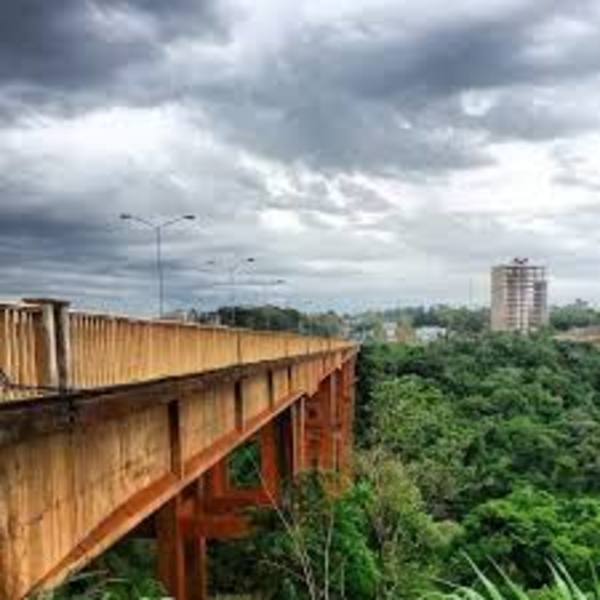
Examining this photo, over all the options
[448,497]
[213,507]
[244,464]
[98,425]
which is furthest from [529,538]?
[98,425]

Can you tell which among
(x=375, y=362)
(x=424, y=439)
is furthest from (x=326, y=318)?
(x=424, y=439)

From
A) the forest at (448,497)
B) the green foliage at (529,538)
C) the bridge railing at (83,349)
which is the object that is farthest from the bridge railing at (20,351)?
the green foliage at (529,538)

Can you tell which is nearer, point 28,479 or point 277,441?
point 28,479

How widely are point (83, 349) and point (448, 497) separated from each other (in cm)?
5102

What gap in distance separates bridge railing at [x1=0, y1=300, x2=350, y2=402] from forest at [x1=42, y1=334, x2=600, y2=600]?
2636 mm

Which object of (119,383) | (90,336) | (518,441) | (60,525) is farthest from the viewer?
(518,441)

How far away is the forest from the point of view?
3197 cm

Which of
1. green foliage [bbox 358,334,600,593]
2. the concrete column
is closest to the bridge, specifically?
the concrete column

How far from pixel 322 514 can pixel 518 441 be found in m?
35.1

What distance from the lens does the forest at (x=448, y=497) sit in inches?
1259

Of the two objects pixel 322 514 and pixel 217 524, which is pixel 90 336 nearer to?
pixel 217 524

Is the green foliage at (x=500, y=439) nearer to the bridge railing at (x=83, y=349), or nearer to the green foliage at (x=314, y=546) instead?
the green foliage at (x=314, y=546)

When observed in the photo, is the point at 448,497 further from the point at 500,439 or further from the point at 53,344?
the point at 53,344

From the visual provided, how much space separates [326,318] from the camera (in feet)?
586
